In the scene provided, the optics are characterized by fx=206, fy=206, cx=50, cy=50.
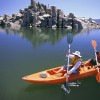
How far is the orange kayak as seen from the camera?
10125 mm

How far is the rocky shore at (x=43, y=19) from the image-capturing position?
2982 inches

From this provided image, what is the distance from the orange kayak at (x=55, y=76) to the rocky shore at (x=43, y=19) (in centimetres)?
6332

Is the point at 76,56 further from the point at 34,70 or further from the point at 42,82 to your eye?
the point at 34,70

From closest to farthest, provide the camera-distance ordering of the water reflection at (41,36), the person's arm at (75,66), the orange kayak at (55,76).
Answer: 1. the orange kayak at (55,76)
2. the person's arm at (75,66)
3. the water reflection at (41,36)

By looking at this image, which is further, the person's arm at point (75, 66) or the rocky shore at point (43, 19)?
the rocky shore at point (43, 19)

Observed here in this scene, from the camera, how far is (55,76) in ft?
35.8

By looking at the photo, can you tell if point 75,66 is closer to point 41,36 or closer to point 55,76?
point 55,76

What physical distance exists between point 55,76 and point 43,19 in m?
67.4

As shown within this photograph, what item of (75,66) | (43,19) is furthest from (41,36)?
(43,19)

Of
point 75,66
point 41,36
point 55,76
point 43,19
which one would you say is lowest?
point 41,36

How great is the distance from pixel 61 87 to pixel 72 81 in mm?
1001

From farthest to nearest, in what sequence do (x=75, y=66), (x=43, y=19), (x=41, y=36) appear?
(x=43, y=19) < (x=41, y=36) < (x=75, y=66)

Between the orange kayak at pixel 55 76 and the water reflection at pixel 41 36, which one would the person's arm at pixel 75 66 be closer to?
the orange kayak at pixel 55 76

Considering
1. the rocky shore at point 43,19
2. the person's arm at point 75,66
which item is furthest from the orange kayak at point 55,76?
the rocky shore at point 43,19
